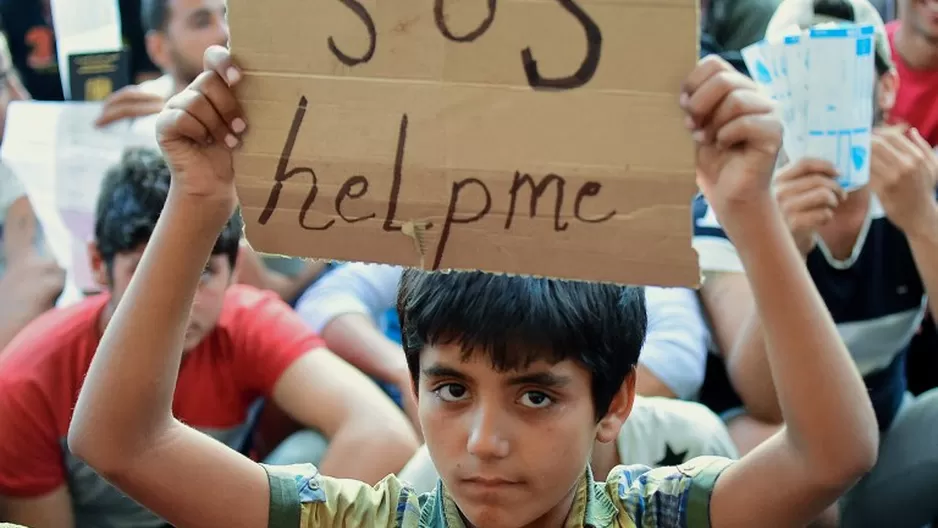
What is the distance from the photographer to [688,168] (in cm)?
72

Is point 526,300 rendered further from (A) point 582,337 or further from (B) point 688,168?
(B) point 688,168

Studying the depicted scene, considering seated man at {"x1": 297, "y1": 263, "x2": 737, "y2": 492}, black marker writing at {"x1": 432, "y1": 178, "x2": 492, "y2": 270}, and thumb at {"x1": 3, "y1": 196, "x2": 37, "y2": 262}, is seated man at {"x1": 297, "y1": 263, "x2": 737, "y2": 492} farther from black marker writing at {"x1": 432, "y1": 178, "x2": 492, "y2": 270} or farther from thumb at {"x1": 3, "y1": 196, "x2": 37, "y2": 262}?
thumb at {"x1": 3, "y1": 196, "x2": 37, "y2": 262}

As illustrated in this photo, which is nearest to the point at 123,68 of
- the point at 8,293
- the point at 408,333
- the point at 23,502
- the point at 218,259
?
the point at 8,293

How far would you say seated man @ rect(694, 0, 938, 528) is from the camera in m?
1.64

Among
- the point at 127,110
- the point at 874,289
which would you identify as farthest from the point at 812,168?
the point at 127,110

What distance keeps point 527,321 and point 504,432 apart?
0.10 metres

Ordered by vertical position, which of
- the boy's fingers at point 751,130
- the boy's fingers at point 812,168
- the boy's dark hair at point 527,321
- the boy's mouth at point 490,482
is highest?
the boy's fingers at point 751,130

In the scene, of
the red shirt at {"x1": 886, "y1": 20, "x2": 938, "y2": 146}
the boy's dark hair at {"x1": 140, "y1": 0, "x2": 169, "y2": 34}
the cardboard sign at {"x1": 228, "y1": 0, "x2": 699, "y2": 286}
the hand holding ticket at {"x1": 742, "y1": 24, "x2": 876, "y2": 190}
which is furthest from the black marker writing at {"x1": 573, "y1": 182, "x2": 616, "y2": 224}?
the boy's dark hair at {"x1": 140, "y1": 0, "x2": 169, "y2": 34}

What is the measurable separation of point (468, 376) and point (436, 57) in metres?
0.28

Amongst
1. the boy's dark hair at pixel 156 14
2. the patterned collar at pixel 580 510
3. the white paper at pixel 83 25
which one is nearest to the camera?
the patterned collar at pixel 580 510

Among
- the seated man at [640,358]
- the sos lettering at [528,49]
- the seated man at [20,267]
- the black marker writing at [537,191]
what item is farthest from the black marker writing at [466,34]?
the seated man at [20,267]

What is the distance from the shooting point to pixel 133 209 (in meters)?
1.69

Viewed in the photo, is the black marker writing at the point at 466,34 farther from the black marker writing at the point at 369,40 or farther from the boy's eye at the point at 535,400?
the boy's eye at the point at 535,400

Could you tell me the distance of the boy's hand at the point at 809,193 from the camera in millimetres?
1537
